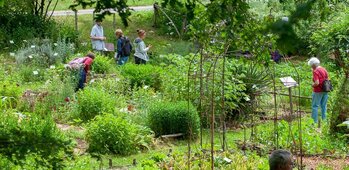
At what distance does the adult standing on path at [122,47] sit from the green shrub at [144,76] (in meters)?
2.17

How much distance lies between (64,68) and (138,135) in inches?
157

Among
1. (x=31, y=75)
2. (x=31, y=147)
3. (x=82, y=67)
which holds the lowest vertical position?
(x=31, y=75)

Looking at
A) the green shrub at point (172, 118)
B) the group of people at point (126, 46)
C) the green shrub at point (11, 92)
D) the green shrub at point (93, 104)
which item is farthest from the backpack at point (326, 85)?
the green shrub at point (11, 92)

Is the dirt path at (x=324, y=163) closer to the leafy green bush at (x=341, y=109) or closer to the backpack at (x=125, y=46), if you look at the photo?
the leafy green bush at (x=341, y=109)

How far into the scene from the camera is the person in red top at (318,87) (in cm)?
1337

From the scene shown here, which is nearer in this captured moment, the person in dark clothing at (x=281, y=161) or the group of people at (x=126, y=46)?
the person in dark clothing at (x=281, y=161)

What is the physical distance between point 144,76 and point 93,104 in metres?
2.91

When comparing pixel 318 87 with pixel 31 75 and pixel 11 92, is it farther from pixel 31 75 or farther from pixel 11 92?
pixel 31 75

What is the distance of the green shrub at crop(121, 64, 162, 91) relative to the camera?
15.4 meters

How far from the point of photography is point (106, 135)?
11.0m

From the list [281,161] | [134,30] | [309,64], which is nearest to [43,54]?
[309,64]

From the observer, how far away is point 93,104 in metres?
12.7

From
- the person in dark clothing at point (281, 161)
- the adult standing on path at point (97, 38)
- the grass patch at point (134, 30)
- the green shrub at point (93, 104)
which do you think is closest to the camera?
the person in dark clothing at point (281, 161)

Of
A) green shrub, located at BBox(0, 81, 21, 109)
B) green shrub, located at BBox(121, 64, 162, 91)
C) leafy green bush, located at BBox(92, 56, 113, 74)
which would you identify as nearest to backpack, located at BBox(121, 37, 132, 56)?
leafy green bush, located at BBox(92, 56, 113, 74)
